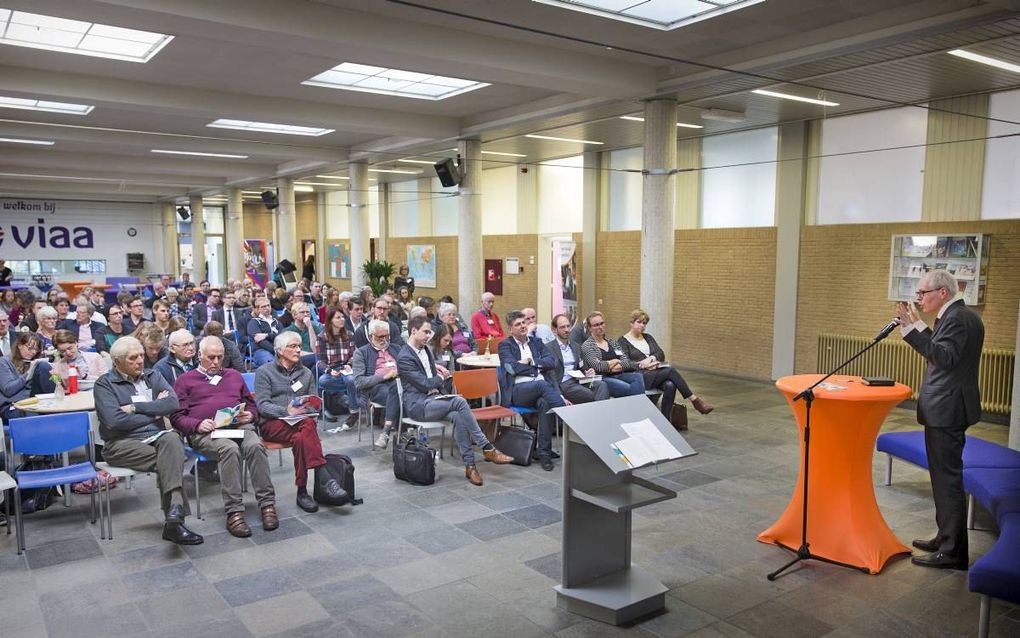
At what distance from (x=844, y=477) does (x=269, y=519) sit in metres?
3.82

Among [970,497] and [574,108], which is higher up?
[574,108]

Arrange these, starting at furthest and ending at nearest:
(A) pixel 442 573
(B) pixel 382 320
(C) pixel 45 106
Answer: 1. (C) pixel 45 106
2. (B) pixel 382 320
3. (A) pixel 442 573

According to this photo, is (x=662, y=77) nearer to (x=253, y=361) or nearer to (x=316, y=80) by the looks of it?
(x=316, y=80)

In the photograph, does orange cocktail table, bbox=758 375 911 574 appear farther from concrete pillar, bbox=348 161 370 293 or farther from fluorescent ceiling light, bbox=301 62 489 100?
concrete pillar, bbox=348 161 370 293

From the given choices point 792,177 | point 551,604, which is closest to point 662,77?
point 792,177

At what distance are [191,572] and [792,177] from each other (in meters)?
9.48

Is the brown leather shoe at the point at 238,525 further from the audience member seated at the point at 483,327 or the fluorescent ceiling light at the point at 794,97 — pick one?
the fluorescent ceiling light at the point at 794,97

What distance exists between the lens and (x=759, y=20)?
6.81 metres

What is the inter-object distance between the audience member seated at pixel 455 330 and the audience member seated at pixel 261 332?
2106 millimetres

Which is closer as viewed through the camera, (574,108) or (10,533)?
(10,533)

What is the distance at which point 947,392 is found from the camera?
4270 mm

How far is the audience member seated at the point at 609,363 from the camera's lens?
7523mm

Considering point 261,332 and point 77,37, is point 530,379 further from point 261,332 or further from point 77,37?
point 77,37

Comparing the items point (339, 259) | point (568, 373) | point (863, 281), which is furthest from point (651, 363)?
point (339, 259)
